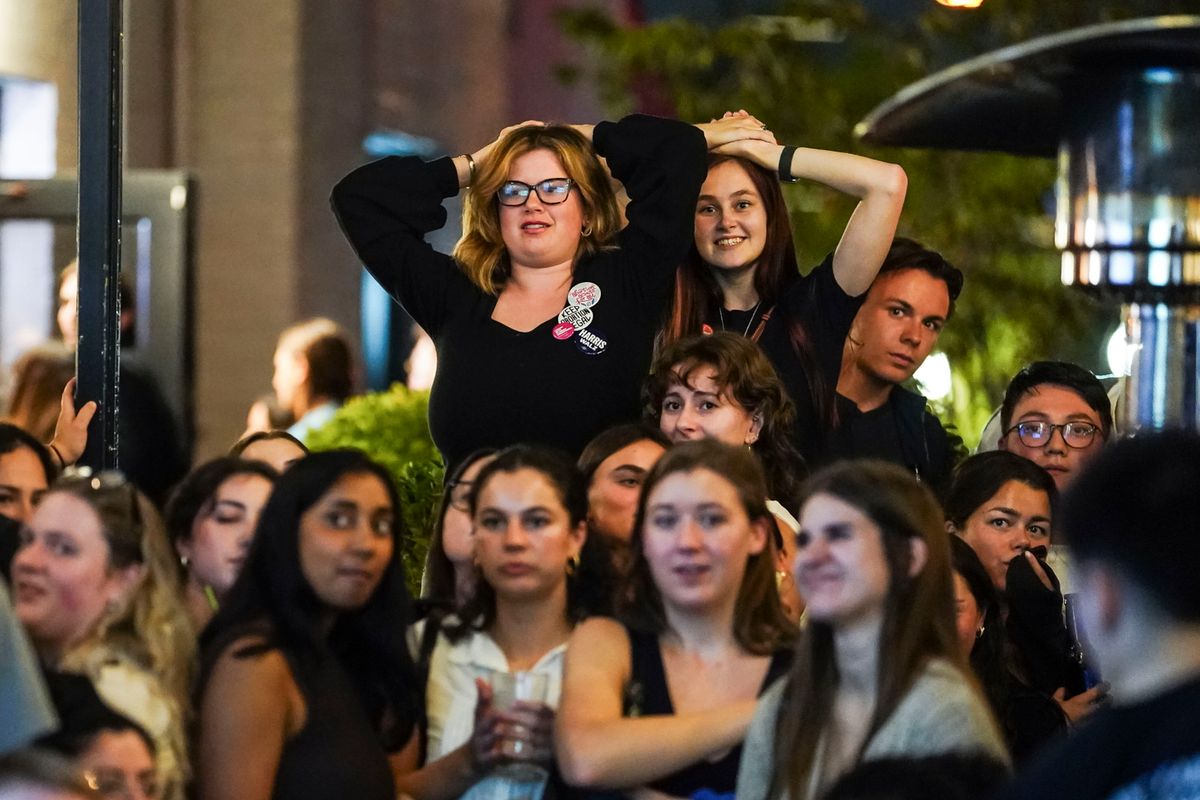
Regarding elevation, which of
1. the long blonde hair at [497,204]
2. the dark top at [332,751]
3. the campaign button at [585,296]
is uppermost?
the long blonde hair at [497,204]

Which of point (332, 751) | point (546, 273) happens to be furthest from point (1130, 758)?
point (546, 273)

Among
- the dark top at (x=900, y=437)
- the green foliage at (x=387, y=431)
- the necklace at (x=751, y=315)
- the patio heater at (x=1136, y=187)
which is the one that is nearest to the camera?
the necklace at (x=751, y=315)

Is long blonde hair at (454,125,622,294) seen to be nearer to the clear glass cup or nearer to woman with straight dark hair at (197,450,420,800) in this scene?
woman with straight dark hair at (197,450,420,800)

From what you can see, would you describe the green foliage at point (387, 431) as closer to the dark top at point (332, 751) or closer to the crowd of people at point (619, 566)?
the crowd of people at point (619, 566)

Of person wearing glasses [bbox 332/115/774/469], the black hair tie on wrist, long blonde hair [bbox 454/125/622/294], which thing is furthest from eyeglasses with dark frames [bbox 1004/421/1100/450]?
long blonde hair [bbox 454/125/622/294]

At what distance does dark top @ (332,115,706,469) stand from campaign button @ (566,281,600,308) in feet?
0.06

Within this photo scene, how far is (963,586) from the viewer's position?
A: 14.3 feet

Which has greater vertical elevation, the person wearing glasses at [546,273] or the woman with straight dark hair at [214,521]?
the person wearing glasses at [546,273]

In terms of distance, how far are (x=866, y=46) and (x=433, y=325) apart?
9.93 metres

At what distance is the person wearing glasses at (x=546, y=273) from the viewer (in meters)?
4.63

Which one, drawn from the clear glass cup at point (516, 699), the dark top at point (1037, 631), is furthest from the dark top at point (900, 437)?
the clear glass cup at point (516, 699)

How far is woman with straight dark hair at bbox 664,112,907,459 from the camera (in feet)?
16.2

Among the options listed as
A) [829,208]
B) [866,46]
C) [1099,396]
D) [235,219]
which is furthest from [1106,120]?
[866,46]

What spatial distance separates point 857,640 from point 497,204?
1.78 metres
